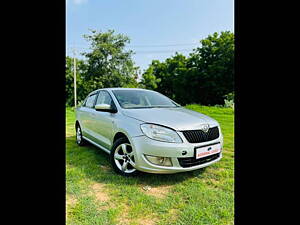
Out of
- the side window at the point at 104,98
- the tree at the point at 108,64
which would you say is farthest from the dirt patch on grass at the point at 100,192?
the tree at the point at 108,64

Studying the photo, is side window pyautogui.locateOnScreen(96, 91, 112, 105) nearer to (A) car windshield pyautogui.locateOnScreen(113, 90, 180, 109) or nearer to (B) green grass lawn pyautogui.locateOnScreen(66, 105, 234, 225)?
(A) car windshield pyautogui.locateOnScreen(113, 90, 180, 109)

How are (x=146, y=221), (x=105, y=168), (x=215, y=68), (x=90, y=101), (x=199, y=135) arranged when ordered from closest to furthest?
(x=146, y=221)
(x=199, y=135)
(x=105, y=168)
(x=90, y=101)
(x=215, y=68)

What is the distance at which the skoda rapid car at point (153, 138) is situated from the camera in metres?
2.15

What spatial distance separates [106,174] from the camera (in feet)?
8.50

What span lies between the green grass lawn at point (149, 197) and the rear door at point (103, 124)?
424 millimetres

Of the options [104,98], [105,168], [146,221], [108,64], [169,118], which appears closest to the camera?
[146,221]

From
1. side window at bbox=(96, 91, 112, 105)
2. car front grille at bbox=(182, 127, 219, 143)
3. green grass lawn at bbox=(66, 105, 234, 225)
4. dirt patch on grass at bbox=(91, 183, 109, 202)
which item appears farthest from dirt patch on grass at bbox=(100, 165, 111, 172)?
car front grille at bbox=(182, 127, 219, 143)

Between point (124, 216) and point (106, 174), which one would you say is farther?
point (106, 174)

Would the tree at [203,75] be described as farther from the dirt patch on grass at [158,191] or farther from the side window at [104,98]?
the dirt patch on grass at [158,191]

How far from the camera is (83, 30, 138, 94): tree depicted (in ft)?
40.0

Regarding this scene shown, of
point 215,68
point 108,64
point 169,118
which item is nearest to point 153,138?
point 169,118

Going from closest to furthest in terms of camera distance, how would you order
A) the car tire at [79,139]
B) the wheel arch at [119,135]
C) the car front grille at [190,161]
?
the car front grille at [190,161], the wheel arch at [119,135], the car tire at [79,139]

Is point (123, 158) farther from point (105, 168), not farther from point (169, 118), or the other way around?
point (169, 118)

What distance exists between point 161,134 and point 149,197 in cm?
71
